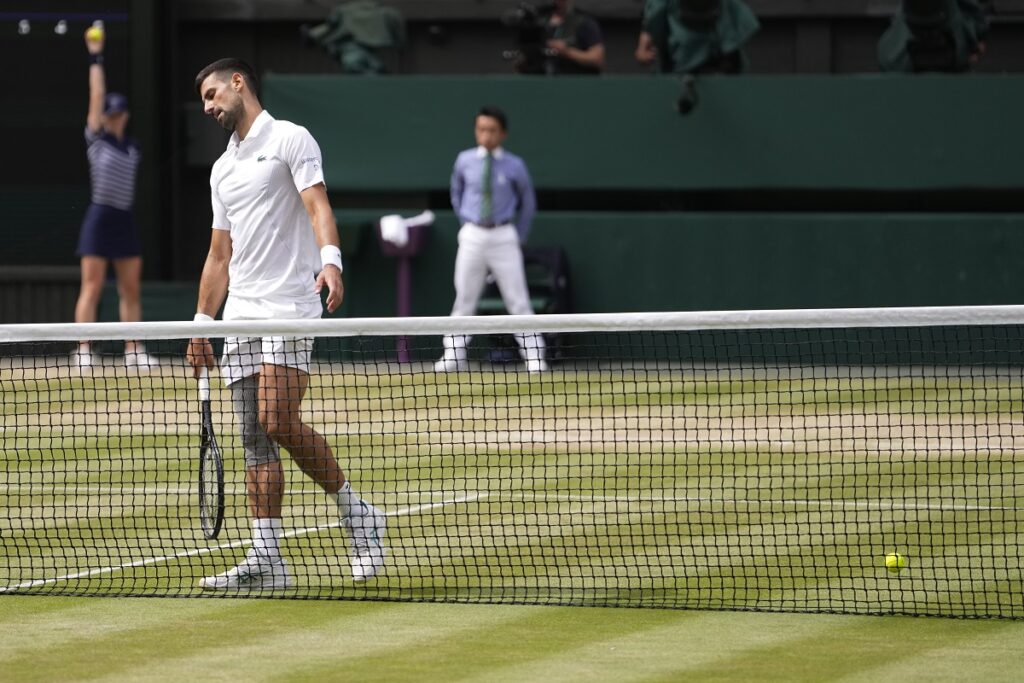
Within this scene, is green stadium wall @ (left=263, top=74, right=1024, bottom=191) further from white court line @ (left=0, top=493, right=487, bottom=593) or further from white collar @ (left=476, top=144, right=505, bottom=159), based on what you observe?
white court line @ (left=0, top=493, right=487, bottom=593)

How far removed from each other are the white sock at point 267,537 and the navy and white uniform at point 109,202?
9.21 m

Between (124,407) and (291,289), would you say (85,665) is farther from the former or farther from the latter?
(124,407)

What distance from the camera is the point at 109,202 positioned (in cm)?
1533

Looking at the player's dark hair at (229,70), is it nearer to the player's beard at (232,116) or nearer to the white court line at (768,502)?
the player's beard at (232,116)

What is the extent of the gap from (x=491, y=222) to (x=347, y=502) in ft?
27.1

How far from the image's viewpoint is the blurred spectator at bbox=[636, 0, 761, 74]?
15297 mm

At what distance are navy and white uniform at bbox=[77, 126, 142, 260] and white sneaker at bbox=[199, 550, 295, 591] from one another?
366 inches

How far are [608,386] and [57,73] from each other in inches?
249

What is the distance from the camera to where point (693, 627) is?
5594 millimetres

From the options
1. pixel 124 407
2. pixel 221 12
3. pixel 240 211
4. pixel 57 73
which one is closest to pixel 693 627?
pixel 240 211

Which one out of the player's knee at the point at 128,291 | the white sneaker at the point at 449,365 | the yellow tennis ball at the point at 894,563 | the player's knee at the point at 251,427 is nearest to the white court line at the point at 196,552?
the player's knee at the point at 251,427

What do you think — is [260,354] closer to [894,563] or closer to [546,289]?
[894,563]

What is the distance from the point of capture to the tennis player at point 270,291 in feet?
20.7

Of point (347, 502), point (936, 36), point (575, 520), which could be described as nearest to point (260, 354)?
point (347, 502)
